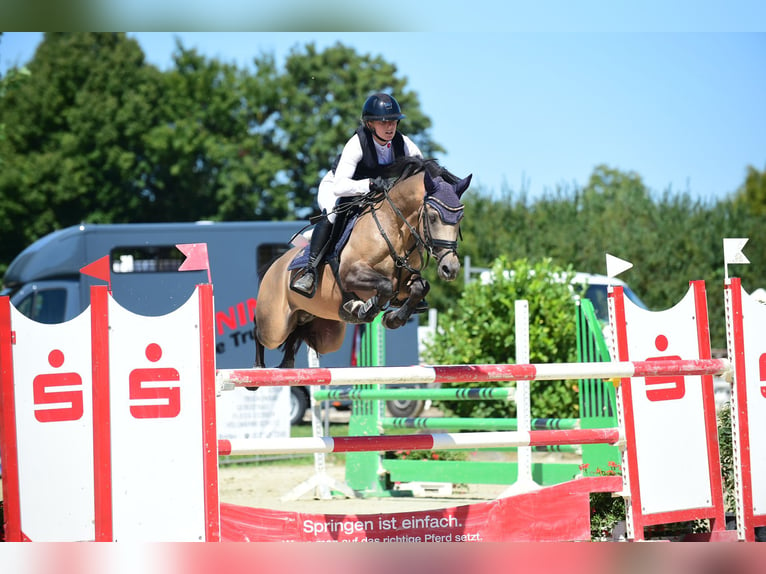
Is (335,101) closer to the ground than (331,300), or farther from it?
farther from it

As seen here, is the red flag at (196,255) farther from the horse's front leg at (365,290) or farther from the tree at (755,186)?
the tree at (755,186)

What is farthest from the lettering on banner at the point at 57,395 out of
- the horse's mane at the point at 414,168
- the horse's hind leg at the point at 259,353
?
the horse's mane at the point at 414,168

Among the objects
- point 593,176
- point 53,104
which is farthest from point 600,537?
point 593,176

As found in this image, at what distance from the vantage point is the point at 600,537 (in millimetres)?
4172

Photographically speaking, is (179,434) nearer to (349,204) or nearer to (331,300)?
(331,300)

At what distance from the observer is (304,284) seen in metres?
4.21

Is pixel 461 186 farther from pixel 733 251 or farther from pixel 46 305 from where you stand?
pixel 46 305

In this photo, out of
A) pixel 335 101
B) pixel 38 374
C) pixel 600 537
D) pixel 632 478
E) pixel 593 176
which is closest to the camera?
pixel 38 374

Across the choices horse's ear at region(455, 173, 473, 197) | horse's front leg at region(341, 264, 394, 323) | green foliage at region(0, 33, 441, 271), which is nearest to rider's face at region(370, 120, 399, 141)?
horse's ear at region(455, 173, 473, 197)

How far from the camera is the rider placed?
3.99m

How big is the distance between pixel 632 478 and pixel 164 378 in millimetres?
2052

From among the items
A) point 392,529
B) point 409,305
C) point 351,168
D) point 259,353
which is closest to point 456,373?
point 409,305

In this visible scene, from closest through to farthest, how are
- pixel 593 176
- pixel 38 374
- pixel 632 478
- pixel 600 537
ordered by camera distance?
pixel 38 374, pixel 632 478, pixel 600 537, pixel 593 176

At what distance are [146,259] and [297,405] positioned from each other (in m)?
2.47
